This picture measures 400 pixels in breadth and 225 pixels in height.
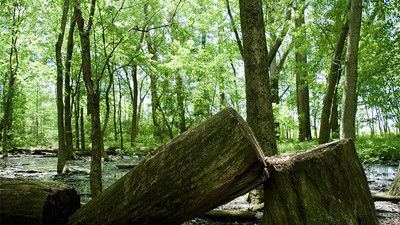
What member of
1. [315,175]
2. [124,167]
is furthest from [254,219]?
[124,167]

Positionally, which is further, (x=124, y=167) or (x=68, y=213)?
(x=124, y=167)

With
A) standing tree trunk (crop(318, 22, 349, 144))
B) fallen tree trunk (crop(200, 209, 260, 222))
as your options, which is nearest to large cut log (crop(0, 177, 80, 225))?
fallen tree trunk (crop(200, 209, 260, 222))

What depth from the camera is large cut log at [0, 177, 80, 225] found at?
2.49 m

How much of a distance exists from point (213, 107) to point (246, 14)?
10.6 m

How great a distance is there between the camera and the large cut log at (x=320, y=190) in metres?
2.12

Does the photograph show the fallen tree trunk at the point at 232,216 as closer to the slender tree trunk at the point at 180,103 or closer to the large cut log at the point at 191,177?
the large cut log at the point at 191,177

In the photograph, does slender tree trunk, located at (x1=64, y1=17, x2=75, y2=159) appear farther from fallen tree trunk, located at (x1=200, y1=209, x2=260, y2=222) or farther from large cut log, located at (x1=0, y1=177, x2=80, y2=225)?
fallen tree trunk, located at (x1=200, y1=209, x2=260, y2=222)

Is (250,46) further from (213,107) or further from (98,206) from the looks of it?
(213,107)

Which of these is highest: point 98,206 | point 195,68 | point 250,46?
point 195,68

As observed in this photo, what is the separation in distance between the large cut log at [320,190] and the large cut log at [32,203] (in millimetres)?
2057

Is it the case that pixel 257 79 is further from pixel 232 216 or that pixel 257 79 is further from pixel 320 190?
pixel 320 190

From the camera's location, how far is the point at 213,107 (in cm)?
1509

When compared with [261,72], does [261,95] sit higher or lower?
lower

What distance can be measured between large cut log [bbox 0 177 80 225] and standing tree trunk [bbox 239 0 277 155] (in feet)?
10.2
